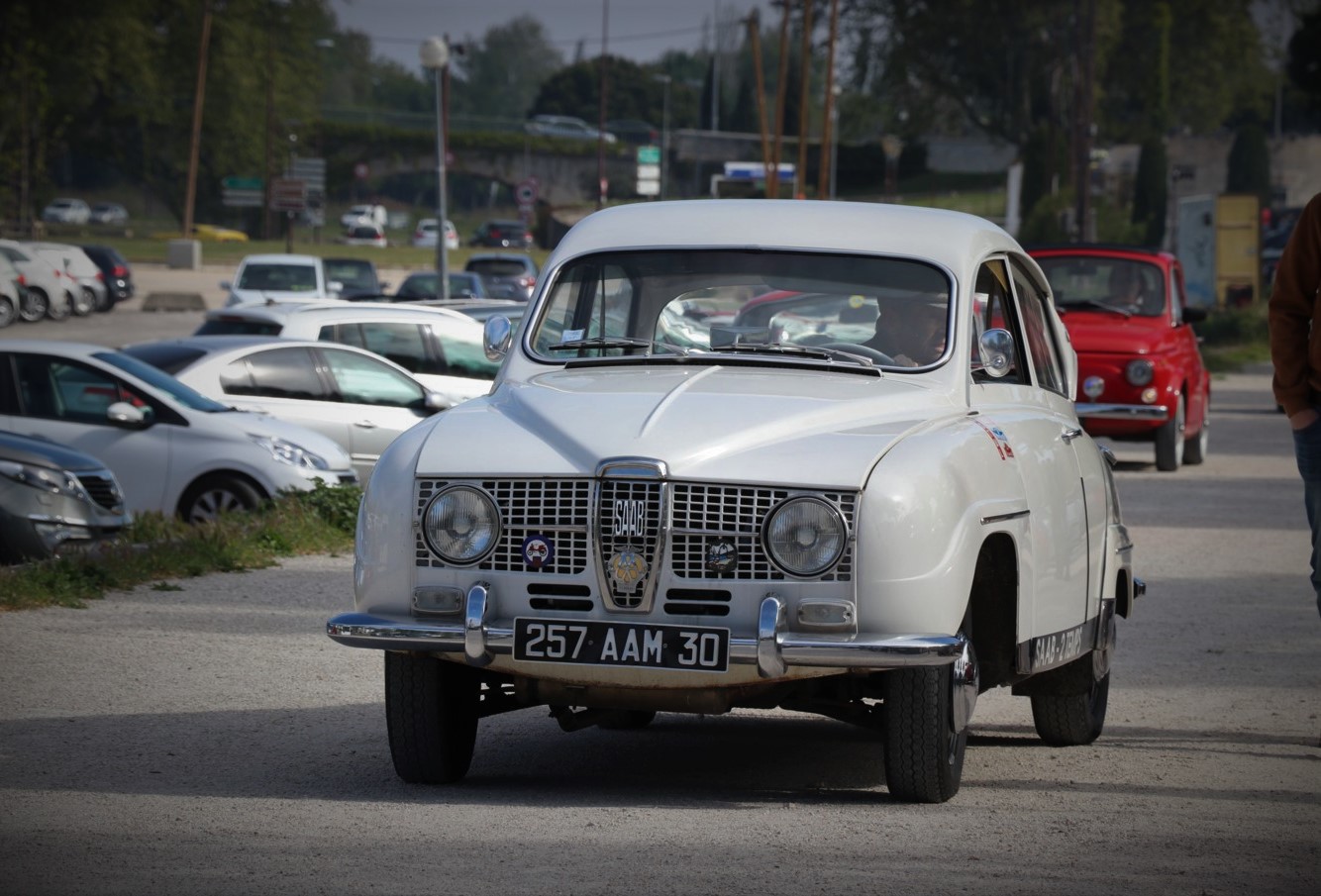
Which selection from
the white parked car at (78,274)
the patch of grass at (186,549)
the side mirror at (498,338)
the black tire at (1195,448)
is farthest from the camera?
the white parked car at (78,274)

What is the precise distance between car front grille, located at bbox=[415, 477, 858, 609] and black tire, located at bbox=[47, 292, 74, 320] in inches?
1869

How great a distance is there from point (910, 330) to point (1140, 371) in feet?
43.2

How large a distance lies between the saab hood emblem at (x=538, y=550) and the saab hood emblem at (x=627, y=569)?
7.0 inches

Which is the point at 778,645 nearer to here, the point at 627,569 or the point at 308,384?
the point at 627,569

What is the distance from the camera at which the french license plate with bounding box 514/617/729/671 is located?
556 cm

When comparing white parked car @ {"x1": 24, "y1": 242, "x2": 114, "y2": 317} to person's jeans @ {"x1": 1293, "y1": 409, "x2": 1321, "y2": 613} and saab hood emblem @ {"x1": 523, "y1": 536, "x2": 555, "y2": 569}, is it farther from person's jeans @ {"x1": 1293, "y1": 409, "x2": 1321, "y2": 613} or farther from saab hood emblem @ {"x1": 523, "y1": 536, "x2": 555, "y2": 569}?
saab hood emblem @ {"x1": 523, "y1": 536, "x2": 555, "y2": 569}

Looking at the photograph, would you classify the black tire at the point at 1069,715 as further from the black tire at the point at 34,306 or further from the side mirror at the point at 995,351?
the black tire at the point at 34,306

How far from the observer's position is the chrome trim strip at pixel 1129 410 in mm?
19531

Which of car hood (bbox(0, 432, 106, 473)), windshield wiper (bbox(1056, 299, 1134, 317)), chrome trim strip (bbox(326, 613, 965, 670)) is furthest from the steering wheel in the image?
windshield wiper (bbox(1056, 299, 1134, 317))

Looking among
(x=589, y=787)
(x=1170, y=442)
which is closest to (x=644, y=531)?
(x=589, y=787)

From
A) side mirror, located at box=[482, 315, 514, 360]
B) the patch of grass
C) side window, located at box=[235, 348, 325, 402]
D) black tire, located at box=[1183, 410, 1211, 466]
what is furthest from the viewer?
black tire, located at box=[1183, 410, 1211, 466]

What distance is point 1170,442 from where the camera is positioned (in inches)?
791

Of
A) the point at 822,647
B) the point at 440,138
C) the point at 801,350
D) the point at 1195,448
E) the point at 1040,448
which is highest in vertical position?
the point at 440,138

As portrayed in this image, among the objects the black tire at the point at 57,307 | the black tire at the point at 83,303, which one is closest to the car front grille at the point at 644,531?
the black tire at the point at 57,307
